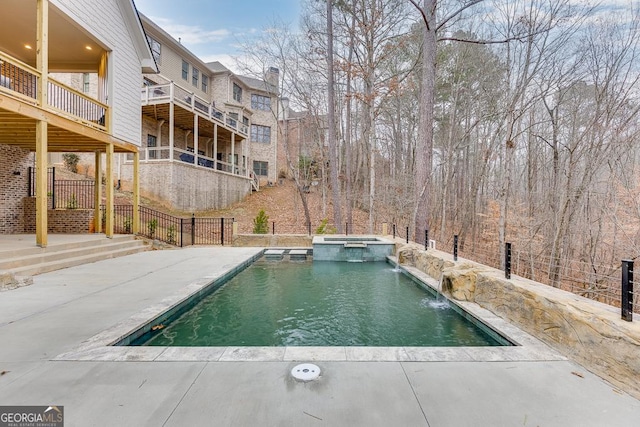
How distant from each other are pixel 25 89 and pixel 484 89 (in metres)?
16.6

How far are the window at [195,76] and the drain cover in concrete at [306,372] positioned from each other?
67.5ft

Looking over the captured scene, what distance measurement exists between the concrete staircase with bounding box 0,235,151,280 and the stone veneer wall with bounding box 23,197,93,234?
1.57m

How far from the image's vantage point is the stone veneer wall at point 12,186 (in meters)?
8.93

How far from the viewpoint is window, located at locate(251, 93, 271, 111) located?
76.9 feet

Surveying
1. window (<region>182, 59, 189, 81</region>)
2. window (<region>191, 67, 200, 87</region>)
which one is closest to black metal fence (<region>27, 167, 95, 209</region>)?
window (<region>182, 59, 189, 81</region>)

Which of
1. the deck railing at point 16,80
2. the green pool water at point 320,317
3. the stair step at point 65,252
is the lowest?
the green pool water at point 320,317

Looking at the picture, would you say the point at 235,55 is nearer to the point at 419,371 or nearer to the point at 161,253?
the point at 161,253

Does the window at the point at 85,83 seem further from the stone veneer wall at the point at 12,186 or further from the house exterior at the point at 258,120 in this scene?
the house exterior at the point at 258,120

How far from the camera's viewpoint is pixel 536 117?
13.7 metres

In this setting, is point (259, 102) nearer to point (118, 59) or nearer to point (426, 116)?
point (118, 59)

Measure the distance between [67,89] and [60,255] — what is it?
4269mm

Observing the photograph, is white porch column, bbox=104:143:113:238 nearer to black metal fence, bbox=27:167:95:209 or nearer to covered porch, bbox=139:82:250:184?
black metal fence, bbox=27:167:95:209

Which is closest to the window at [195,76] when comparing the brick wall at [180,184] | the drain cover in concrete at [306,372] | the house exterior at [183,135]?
the house exterior at [183,135]

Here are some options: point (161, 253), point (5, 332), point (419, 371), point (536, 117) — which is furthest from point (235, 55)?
point (419, 371)
